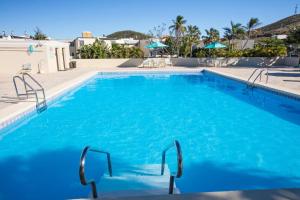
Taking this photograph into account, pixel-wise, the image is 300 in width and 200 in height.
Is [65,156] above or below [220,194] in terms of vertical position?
below

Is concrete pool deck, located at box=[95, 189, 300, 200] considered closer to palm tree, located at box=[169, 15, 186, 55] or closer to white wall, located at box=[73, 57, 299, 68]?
white wall, located at box=[73, 57, 299, 68]

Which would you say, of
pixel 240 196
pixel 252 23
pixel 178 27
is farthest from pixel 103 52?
pixel 252 23

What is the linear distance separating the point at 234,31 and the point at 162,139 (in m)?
36.1

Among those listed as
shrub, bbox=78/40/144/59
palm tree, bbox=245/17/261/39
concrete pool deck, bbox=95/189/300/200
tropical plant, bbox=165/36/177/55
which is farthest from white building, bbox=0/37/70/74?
palm tree, bbox=245/17/261/39

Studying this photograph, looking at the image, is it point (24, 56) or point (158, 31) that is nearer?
point (24, 56)

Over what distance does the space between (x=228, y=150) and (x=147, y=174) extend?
2.81 m

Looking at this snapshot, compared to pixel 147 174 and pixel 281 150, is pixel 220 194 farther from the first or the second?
pixel 281 150

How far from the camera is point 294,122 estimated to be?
8312 millimetres

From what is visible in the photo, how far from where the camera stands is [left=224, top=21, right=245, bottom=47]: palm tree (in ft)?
126

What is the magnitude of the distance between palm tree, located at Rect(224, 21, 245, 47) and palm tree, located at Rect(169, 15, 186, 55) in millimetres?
12759

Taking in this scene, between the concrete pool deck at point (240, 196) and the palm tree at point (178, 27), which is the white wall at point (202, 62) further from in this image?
the concrete pool deck at point (240, 196)

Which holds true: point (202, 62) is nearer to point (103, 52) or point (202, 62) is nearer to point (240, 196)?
point (103, 52)

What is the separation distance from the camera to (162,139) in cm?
707

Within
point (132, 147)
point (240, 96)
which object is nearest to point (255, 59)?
point (240, 96)
